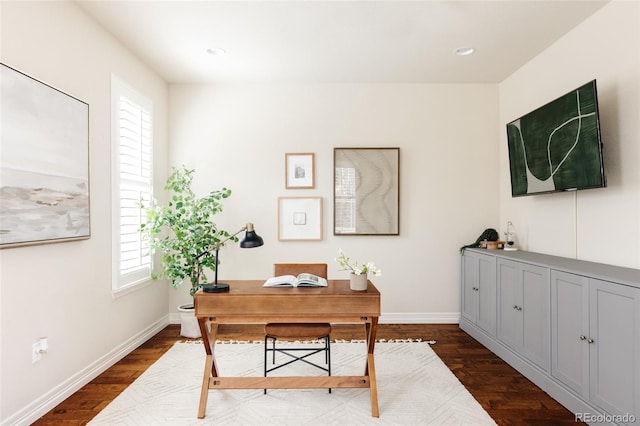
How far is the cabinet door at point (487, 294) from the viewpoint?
12.0ft

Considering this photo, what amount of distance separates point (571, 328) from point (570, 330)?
18 mm

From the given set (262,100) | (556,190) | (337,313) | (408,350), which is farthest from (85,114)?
(556,190)

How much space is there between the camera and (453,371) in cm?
317

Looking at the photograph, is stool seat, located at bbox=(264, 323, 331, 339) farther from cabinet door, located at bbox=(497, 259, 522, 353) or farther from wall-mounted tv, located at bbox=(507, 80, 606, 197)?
wall-mounted tv, located at bbox=(507, 80, 606, 197)

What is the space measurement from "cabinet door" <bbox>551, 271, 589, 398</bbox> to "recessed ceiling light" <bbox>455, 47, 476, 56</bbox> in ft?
7.21

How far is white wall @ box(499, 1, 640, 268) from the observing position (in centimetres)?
264

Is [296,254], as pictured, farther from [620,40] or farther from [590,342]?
[620,40]

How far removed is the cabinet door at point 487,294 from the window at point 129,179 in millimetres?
3469

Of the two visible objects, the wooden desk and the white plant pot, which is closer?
the wooden desk

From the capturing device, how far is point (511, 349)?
10.9ft

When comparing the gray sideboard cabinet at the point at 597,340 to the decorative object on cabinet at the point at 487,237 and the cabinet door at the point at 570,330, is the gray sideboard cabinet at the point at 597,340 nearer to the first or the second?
the cabinet door at the point at 570,330

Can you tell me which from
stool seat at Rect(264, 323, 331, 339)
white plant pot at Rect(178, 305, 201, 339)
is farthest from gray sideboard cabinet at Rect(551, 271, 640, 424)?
white plant pot at Rect(178, 305, 201, 339)

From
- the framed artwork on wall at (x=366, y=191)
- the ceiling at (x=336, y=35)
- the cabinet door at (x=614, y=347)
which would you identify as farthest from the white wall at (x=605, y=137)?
the framed artwork on wall at (x=366, y=191)

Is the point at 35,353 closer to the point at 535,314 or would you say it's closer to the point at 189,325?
the point at 189,325
